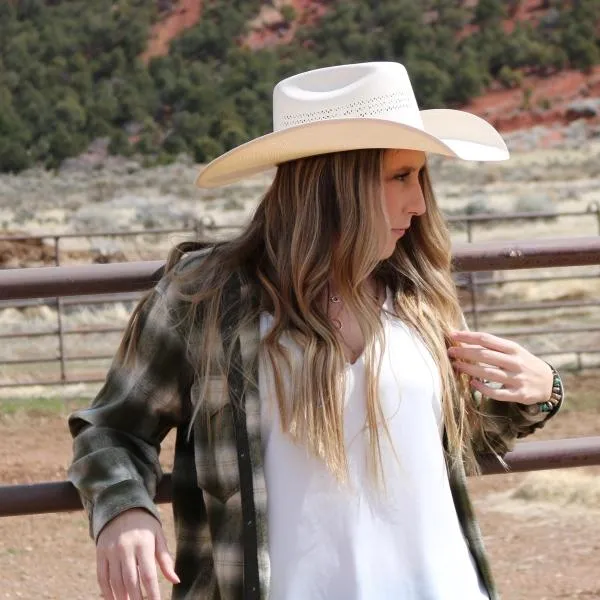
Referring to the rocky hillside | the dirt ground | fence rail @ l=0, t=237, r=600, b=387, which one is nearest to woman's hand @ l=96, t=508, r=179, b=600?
fence rail @ l=0, t=237, r=600, b=387

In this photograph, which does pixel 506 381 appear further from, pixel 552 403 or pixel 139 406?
pixel 139 406

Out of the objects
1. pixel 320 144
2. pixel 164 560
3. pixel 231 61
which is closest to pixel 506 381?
pixel 320 144

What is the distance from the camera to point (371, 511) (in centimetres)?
183

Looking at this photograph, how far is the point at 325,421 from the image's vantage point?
1.81 m

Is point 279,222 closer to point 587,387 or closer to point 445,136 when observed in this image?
point 445,136

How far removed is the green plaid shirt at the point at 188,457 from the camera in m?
1.81

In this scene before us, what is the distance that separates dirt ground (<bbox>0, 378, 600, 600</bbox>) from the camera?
492cm

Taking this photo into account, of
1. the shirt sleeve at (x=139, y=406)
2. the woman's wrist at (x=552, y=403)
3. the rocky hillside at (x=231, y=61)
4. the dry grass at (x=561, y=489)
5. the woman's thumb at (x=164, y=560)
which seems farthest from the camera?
the rocky hillside at (x=231, y=61)

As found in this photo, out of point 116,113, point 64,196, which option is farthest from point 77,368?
point 116,113

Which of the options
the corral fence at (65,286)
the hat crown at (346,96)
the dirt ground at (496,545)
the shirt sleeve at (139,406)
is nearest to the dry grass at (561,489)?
the dirt ground at (496,545)

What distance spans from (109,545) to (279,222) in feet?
1.81

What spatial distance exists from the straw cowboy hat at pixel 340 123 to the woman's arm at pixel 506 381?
0.30 metres

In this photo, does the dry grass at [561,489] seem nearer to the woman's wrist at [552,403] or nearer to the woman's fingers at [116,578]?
the woman's wrist at [552,403]

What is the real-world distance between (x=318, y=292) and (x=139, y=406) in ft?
1.02
